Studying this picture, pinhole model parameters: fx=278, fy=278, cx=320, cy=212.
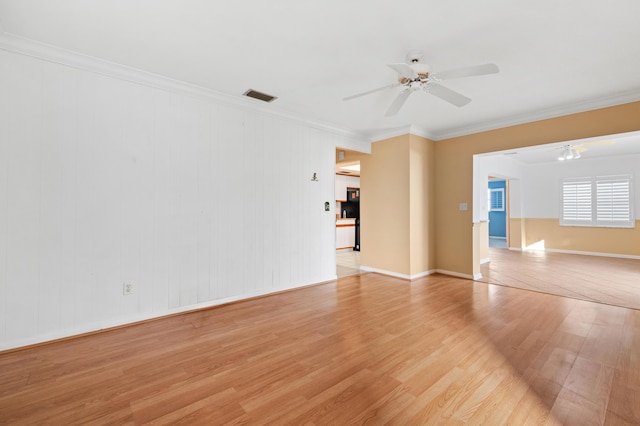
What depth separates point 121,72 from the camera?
2811mm

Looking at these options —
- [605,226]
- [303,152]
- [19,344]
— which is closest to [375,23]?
[303,152]

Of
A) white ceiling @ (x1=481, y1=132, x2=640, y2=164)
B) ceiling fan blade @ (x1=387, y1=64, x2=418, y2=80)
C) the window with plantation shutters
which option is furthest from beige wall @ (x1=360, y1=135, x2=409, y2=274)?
the window with plantation shutters

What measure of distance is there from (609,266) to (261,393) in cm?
747

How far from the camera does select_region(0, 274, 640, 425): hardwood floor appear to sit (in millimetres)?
1607

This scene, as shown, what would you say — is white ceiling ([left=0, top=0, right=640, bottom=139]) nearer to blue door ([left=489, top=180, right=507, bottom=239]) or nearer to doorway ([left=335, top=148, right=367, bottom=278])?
doorway ([left=335, top=148, right=367, bottom=278])

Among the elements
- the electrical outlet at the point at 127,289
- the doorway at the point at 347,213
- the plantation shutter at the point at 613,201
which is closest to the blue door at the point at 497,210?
the plantation shutter at the point at 613,201

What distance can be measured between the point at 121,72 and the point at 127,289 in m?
2.21

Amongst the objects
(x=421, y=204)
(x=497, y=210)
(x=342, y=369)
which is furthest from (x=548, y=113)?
(x=497, y=210)

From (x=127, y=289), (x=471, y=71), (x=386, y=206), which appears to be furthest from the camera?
(x=386, y=206)

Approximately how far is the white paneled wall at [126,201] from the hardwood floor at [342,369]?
1.21 feet

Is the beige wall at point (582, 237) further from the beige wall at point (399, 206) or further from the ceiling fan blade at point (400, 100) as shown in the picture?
the ceiling fan blade at point (400, 100)

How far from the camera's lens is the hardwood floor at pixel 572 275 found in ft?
12.8

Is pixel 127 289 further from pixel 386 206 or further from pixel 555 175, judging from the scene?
pixel 555 175

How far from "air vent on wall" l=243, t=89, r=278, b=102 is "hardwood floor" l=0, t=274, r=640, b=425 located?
104 inches
